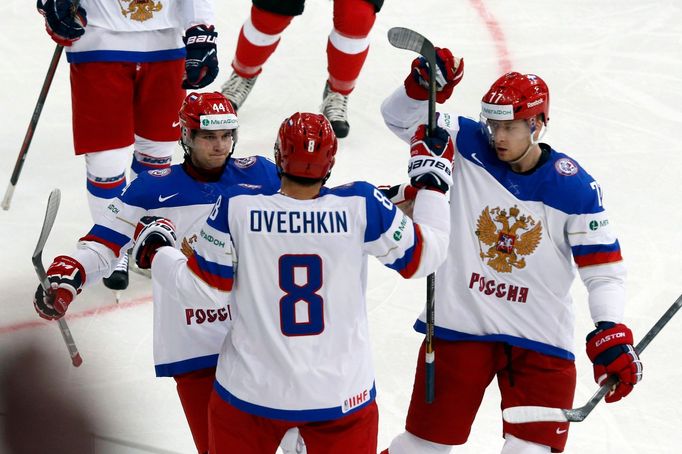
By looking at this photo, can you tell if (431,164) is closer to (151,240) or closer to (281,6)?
(151,240)

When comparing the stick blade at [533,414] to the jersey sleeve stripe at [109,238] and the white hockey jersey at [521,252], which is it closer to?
the white hockey jersey at [521,252]

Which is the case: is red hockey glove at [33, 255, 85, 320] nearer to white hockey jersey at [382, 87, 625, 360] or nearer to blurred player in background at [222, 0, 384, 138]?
white hockey jersey at [382, 87, 625, 360]

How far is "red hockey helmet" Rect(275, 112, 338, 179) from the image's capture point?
7.79 feet

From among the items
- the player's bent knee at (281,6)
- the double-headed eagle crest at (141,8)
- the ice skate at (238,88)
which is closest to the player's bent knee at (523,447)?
the double-headed eagle crest at (141,8)

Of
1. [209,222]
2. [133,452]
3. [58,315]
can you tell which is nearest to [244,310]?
[209,222]

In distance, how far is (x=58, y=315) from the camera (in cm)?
290

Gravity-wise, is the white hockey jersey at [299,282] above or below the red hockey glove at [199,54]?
above

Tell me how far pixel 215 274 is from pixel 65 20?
175cm

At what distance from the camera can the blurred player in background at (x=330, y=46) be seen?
16.5 ft

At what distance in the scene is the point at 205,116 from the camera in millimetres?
2939

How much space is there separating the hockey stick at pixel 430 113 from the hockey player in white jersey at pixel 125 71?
115 centimetres

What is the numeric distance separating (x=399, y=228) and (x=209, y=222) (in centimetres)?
39

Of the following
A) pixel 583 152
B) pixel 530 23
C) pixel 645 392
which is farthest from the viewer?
pixel 530 23

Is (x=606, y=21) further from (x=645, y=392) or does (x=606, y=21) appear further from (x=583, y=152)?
(x=645, y=392)
